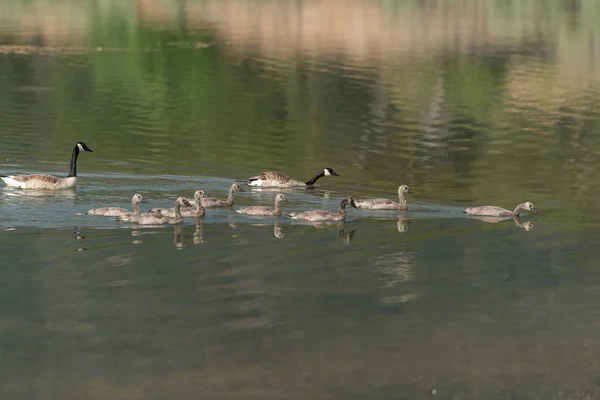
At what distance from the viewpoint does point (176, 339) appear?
21.2m

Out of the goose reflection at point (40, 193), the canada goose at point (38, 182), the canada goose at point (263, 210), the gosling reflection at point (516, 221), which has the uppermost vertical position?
the canada goose at point (38, 182)

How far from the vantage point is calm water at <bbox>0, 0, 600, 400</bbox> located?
20.0 metres

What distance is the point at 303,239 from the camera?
1150 inches

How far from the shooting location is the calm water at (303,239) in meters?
20.0

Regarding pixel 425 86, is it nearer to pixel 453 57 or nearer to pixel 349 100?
pixel 349 100

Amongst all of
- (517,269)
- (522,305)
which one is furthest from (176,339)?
(517,269)

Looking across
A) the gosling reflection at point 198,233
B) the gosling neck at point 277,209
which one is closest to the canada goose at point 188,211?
the gosling reflection at point 198,233

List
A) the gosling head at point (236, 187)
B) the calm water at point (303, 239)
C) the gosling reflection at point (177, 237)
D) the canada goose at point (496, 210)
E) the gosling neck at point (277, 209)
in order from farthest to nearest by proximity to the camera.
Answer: the gosling head at point (236, 187) < the canada goose at point (496, 210) < the gosling neck at point (277, 209) < the gosling reflection at point (177, 237) < the calm water at point (303, 239)

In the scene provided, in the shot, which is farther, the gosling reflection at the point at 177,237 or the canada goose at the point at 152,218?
the canada goose at the point at 152,218

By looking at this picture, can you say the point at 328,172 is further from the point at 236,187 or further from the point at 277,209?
the point at 277,209

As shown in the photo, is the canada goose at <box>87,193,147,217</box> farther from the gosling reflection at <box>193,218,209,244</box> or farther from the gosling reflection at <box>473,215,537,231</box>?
the gosling reflection at <box>473,215,537,231</box>

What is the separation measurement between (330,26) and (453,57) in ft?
68.6

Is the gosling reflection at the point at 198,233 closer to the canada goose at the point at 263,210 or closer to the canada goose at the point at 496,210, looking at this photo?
the canada goose at the point at 263,210

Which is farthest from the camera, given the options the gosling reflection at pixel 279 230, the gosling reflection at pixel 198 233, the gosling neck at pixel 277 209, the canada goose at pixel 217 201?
the canada goose at pixel 217 201
